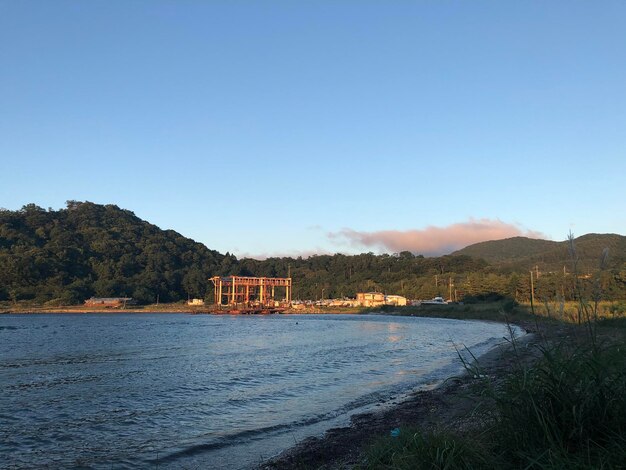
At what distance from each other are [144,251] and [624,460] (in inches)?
7883

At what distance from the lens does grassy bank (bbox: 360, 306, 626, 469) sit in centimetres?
437

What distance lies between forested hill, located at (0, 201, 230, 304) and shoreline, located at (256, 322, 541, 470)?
147 m

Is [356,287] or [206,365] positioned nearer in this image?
[206,365]

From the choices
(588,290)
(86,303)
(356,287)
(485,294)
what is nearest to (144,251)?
(86,303)

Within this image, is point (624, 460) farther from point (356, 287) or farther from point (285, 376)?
point (356, 287)

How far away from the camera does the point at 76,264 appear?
163m

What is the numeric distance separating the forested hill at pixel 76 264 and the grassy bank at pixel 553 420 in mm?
155348

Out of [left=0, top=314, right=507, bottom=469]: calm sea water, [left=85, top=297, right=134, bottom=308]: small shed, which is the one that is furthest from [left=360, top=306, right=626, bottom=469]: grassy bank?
[left=85, top=297, right=134, bottom=308]: small shed

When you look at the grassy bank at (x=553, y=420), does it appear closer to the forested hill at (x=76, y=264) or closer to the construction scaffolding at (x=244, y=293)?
the construction scaffolding at (x=244, y=293)

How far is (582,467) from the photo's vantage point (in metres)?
4.04

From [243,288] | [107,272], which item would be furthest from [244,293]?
[107,272]

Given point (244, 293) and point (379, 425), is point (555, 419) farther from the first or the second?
point (244, 293)

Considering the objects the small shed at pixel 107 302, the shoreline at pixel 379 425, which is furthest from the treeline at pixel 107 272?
the shoreline at pixel 379 425

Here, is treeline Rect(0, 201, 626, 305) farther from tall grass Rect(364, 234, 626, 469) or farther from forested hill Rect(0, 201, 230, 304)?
tall grass Rect(364, 234, 626, 469)
